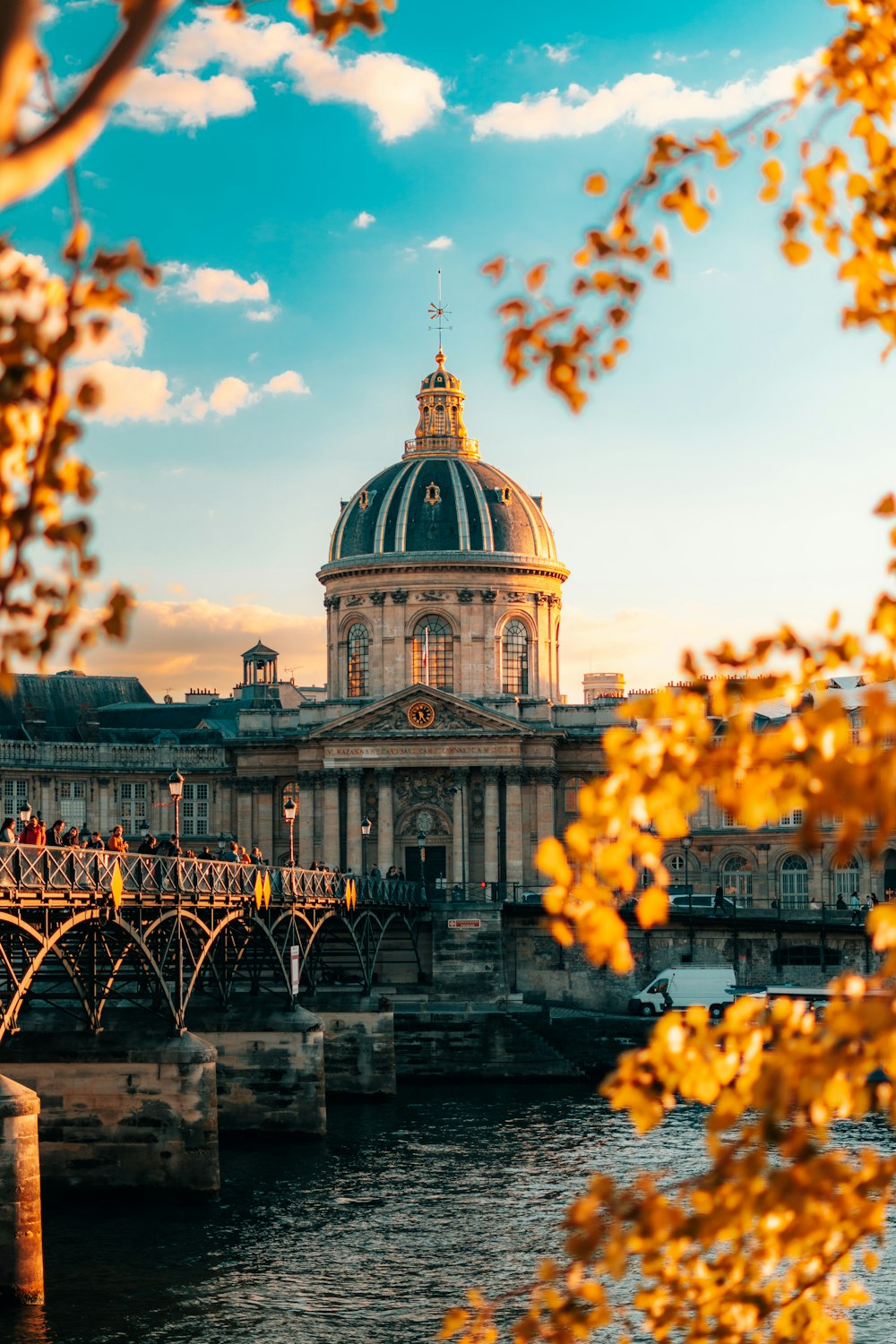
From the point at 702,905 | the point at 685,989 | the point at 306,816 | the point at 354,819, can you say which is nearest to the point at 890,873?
the point at 702,905

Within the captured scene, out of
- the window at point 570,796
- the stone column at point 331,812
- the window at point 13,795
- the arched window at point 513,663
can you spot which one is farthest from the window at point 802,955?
the window at point 13,795

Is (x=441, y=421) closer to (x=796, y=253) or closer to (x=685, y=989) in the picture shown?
(x=685, y=989)

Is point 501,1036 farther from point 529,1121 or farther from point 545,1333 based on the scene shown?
point 545,1333

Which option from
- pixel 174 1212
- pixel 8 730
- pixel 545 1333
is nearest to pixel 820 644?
pixel 545 1333

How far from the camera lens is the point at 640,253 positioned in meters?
9.60

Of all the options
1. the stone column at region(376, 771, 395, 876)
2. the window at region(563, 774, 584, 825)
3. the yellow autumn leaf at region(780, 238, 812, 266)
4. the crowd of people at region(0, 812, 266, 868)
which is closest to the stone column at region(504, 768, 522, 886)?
the window at region(563, 774, 584, 825)

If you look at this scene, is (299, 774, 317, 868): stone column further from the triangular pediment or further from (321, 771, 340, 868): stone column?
the triangular pediment

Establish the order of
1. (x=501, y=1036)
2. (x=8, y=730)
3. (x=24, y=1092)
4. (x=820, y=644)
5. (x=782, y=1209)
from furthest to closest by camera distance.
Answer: (x=8, y=730) → (x=501, y=1036) → (x=24, y=1092) → (x=820, y=644) → (x=782, y=1209)

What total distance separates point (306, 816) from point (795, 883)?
2709 centimetres

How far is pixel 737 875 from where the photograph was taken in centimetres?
11438

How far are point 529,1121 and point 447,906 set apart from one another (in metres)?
32.1

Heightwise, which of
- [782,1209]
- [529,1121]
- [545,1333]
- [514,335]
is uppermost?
[514,335]

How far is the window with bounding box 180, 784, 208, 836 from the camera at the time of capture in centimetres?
11325

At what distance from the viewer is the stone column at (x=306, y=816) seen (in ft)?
356
